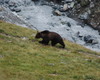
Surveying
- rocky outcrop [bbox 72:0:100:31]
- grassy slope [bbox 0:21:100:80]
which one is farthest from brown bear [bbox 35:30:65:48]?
rocky outcrop [bbox 72:0:100:31]

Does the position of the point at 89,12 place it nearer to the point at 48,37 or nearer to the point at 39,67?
the point at 48,37

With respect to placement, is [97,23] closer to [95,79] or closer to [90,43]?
[90,43]

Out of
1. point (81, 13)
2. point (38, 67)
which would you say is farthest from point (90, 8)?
point (38, 67)

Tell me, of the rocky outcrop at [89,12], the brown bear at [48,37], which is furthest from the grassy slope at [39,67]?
the rocky outcrop at [89,12]

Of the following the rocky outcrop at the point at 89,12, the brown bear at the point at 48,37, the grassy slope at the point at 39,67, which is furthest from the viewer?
the rocky outcrop at the point at 89,12

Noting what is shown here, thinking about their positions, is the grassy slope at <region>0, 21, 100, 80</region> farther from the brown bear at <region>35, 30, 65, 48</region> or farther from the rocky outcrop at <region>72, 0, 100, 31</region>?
the rocky outcrop at <region>72, 0, 100, 31</region>

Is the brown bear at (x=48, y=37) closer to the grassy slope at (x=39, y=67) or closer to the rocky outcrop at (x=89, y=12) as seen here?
the grassy slope at (x=39, y=67)

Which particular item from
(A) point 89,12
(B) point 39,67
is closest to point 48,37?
(B) point 39,67

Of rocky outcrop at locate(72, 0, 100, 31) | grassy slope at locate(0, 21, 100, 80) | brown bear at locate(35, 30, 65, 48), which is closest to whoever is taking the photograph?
grassy slope at locate(0, 21, 100, 80)

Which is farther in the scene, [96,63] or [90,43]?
[90,43]

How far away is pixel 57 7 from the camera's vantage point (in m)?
71.1

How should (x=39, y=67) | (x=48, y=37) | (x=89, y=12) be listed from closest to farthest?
(x=39, y=67) < (x=48, y=37) < (x=89, y=12)

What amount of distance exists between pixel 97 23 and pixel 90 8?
593 centimetres

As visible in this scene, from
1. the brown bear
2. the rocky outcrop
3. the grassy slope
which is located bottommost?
the grassy slope
